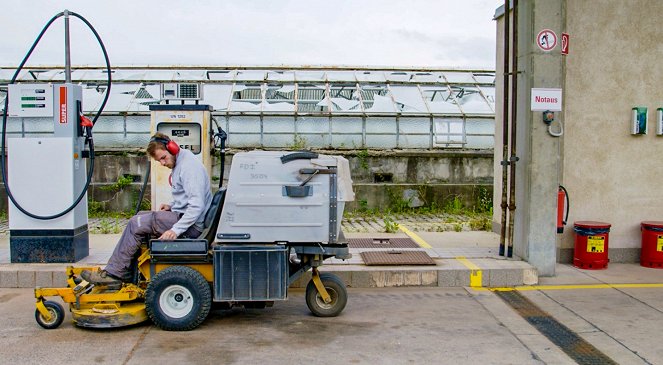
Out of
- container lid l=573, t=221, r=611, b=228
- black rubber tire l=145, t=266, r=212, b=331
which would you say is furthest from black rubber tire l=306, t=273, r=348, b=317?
container lid l=573, t=221, r=611, b=228

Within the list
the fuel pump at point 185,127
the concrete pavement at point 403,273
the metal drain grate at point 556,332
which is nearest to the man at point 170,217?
the concrete pavement at point 403,273

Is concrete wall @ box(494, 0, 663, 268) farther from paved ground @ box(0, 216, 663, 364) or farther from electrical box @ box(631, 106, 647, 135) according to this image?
paved ground @ box(0, 216, 663, 364)

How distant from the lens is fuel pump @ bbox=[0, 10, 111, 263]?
8109mm

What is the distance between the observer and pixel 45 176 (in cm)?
812

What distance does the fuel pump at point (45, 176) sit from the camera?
319 inches

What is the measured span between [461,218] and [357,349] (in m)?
7.86

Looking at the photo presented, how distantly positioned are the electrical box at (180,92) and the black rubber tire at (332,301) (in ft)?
14.2

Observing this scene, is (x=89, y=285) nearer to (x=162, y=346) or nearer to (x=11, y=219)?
(x=162, y=346)

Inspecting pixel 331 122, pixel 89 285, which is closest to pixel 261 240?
pixel 89 285

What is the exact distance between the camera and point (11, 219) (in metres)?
8.18

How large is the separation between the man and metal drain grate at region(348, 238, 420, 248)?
375 centimetres

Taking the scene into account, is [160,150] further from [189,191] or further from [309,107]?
[309,107]

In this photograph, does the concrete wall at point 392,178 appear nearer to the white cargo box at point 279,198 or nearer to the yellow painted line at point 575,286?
the yellow painted line at point 575,286

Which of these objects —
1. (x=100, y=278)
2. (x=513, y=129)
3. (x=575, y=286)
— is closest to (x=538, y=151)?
(x=513, y=129)
